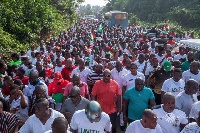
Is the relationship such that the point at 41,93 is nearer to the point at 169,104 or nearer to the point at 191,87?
the point at 169,104

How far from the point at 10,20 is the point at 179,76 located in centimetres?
1175

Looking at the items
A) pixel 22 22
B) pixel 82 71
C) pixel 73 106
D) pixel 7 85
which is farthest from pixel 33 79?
pixel 22 22

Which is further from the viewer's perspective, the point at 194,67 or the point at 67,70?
the point at 67,70

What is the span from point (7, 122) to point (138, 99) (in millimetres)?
2445

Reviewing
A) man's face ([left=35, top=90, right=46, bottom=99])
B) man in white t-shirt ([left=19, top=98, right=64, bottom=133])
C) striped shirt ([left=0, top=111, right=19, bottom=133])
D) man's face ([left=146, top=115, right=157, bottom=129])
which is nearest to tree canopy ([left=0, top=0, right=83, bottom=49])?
man's face ([left=35, top=90, right=46, bottom=99])

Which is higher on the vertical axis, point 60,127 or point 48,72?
point 60,127

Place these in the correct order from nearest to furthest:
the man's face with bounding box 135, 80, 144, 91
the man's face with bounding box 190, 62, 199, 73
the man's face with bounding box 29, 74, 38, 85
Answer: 1. the man's face with bounding box 135, 80, 144, 91
2. the man's face with bounding box 29, 74, 38, 85
3. the man's face with bounding box 190, 62, 199, 73

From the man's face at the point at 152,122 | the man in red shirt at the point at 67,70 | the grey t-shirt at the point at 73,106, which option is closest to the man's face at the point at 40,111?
the grey t-shirt at the point at 73,106

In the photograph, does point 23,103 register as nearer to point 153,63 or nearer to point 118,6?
point 153,63

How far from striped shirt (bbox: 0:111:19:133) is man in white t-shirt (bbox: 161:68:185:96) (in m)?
2.97

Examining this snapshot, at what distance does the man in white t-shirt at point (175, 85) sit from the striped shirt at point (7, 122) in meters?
2.97

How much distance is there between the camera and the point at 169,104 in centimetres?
490

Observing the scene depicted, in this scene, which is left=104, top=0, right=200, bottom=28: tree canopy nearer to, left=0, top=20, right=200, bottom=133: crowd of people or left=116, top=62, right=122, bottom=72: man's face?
left=0, top=20, right=200, bottom=133: crowd of people

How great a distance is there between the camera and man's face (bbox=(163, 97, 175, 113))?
16.0 ft
